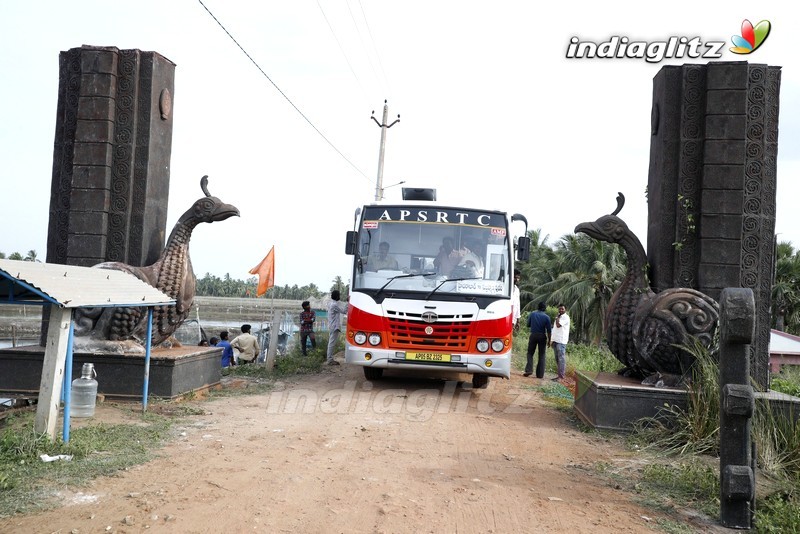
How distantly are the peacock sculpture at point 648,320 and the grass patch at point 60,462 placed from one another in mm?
5261

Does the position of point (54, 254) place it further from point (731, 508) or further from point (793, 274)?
point (793, 274)

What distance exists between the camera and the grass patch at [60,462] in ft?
15.0

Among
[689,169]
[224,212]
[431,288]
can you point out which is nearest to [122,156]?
[224,212]

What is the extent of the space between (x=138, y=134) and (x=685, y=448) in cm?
818

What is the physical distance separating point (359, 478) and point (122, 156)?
6.73 m

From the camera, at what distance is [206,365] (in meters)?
9.91

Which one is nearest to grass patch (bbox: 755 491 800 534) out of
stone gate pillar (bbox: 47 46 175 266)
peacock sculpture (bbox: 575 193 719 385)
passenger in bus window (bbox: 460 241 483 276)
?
peacock sculpture (bbox: 575 193 719 385)

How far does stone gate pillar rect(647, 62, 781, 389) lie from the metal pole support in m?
3.79

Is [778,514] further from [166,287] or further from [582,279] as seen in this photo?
[582,279]

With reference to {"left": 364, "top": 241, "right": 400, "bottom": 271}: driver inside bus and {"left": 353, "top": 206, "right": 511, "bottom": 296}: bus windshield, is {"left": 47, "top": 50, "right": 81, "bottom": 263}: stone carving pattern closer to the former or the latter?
{"left": 353, "top": 206, "right": 511, "bottom": 296}: bus windshield

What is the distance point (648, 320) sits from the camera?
808cm

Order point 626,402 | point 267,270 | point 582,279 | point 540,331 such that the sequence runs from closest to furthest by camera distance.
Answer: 1. point 626,402
2. point 540,331
3. point 267,270
4. point 582,279

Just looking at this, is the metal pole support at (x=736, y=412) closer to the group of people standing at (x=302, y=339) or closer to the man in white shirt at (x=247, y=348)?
the group of people standing at (x=302, y=339)

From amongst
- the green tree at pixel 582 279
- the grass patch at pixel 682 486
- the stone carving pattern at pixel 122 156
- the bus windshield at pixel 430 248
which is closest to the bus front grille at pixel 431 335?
the bus windshield at pixel 430 248
